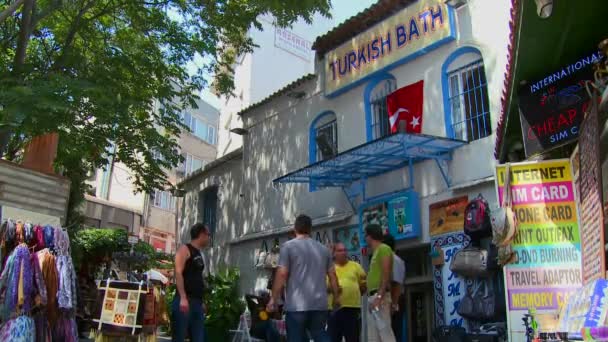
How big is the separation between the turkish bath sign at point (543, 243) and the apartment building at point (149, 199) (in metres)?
21.7

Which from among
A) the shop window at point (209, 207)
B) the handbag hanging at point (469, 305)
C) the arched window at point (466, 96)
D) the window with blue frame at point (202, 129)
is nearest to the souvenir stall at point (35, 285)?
the handbag hanging at point (469, 305)

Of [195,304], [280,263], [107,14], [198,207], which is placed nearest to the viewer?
[280,263]

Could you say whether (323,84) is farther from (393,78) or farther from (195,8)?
(195,8)

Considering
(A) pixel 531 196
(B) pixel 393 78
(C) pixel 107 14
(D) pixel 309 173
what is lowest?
(A) pixel 531 196

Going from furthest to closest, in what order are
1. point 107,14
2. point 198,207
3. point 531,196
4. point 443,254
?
point 198,207 → point 107,14 → point 443,254 → point 531,196

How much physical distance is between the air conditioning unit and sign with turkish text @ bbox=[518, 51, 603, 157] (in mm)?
7208

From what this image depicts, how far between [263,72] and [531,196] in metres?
15.5

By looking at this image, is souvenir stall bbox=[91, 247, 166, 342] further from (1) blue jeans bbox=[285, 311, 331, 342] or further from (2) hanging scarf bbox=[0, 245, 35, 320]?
(1) blue jeans bbox=[285, 311, 331, 342]

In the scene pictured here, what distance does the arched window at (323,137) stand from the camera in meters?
13.0

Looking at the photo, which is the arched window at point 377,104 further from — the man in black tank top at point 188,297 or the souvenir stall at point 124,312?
the man in black tank top at point 188,297

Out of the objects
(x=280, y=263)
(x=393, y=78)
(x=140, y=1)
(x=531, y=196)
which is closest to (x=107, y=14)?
(x=140, y=1)

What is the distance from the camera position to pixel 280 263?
17.0 ft

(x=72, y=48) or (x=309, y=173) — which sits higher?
(x=72, y=48)

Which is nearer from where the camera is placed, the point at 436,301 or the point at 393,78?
the point at 436,301
